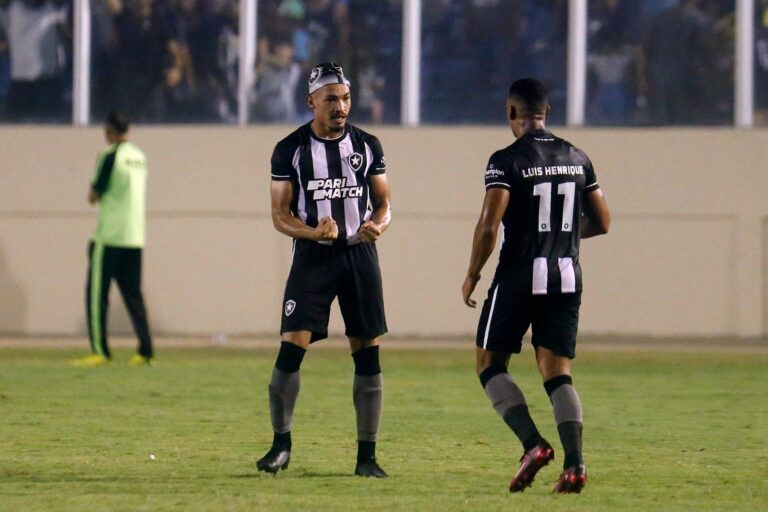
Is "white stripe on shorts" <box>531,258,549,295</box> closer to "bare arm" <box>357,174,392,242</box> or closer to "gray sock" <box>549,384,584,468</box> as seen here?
"gray sock" <box>549,384,584,468</box>

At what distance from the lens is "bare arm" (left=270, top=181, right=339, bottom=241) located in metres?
8.35

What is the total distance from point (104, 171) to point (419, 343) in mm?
4752

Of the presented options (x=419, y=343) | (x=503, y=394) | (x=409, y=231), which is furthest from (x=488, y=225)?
(x=409, y=231)

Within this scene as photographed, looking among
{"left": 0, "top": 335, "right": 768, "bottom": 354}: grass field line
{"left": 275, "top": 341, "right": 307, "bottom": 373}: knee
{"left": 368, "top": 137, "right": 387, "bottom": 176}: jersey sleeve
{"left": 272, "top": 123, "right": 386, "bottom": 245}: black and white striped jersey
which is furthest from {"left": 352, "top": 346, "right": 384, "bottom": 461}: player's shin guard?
{"left": 0, "top": 335, "right": 768, "bottom": 354}: grass field line

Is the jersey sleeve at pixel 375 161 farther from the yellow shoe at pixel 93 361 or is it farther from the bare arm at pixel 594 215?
the yellow shoe at pixel 93 361

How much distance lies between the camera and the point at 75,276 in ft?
63.2

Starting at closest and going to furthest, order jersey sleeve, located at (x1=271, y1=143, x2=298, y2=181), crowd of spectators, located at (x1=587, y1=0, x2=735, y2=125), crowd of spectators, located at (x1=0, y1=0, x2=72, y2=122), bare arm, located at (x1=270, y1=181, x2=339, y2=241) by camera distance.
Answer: bare arm, located at (x1=270, y1=181, x2=339, y2=241)
jersey sleeve, located at (x1=271, y1=143, x2=298, y2=181)
crowd of spectators, located at (x1=587, y1=0, x2=735, y2=125)
crowd of spectators, located at (x1=0, y1=0, x2=72, y2=122)

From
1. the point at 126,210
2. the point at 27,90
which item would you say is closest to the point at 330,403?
the point at 126,210

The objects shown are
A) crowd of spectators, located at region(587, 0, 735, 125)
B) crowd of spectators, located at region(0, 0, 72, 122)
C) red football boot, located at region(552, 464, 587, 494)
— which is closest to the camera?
red football boot, located at region(552, 464, 587, 494)

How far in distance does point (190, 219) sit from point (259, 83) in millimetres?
1692

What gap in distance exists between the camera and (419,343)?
18.4 metres

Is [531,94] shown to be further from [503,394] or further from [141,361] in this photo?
[141,361]

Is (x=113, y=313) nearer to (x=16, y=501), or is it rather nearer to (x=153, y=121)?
(x=153, y=121)

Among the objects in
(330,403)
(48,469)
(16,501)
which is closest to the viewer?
(16,501)
